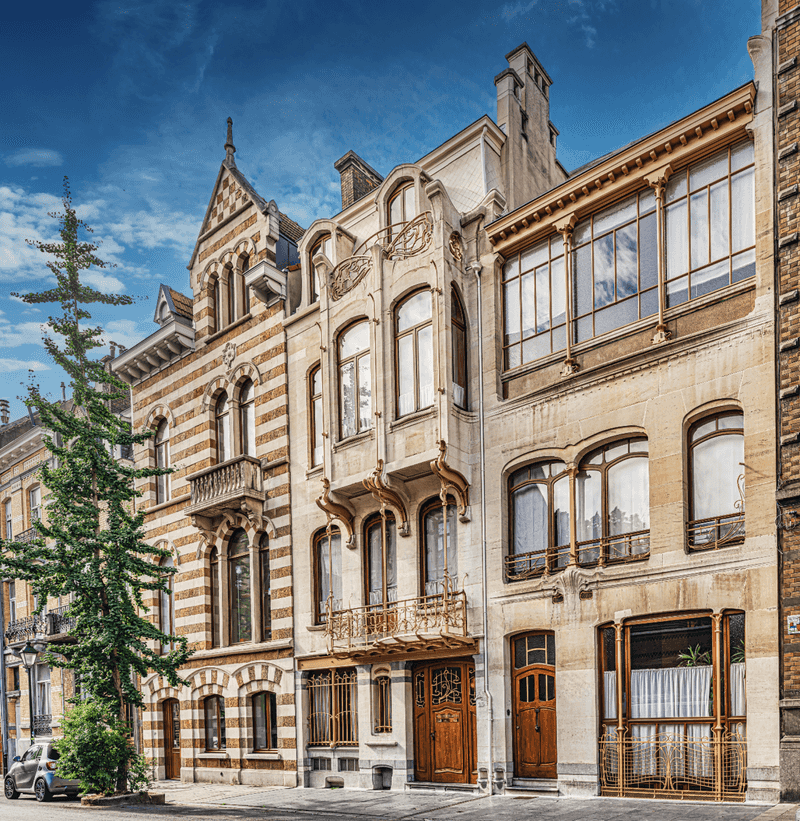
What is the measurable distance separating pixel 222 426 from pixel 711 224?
1554 cm

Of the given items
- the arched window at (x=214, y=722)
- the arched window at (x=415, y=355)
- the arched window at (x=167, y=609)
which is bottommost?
the arched window at (x=214, y=722)

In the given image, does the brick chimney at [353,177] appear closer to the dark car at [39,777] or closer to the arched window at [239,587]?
the arched window at [239,587]

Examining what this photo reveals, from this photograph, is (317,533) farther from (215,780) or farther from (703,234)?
(703,234)

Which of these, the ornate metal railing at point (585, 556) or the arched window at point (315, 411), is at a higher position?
the arched window at point (315, 411)

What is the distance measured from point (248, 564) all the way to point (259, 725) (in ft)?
14.1

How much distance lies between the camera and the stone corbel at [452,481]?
17297 millimetres

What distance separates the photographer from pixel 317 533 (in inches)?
840

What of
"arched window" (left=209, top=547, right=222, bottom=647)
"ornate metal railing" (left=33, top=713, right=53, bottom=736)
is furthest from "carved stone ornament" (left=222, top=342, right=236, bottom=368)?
"ornate metal railing" (left=33, top=713, right=53, bottom=736)

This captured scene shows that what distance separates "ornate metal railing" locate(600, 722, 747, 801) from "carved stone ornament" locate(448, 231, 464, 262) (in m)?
10.3

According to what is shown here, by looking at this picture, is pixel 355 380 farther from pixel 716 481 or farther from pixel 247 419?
pixel 716 481

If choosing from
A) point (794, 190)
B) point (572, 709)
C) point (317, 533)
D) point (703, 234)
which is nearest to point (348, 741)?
point (317, 533)

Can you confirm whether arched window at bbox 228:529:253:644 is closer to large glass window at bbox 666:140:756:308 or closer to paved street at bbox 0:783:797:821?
paved street at bbox 0:783:797:821

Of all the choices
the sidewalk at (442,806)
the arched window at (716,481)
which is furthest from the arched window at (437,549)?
the arched window at (716,481)

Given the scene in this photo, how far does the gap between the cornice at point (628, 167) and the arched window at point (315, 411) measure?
6.32 metres
